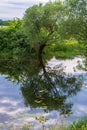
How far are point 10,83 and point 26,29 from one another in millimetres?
22743

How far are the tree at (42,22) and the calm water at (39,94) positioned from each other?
10884 mm

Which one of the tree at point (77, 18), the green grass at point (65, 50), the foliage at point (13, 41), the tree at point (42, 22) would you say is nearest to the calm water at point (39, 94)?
the tree at point (77, 18)

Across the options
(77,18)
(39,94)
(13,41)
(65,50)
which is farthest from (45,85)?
(65,50)

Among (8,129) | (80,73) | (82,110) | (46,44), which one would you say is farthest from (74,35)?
(8,129)

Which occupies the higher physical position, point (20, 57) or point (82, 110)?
point (20, 57)

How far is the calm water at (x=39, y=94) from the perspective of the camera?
1827 cm

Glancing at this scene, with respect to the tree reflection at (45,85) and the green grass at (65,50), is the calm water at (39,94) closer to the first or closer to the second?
the tree reflection at (45,85)

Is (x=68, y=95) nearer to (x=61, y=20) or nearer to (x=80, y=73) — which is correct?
(x=80, y=73)

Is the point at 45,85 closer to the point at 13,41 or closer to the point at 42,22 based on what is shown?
the point at 42,22

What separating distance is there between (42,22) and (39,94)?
27.0 metres

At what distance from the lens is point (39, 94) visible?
25.4m

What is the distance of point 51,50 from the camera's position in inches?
2371

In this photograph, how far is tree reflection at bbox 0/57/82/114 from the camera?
22.3 meters

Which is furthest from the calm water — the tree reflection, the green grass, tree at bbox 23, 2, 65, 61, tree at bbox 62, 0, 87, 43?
the green grass
